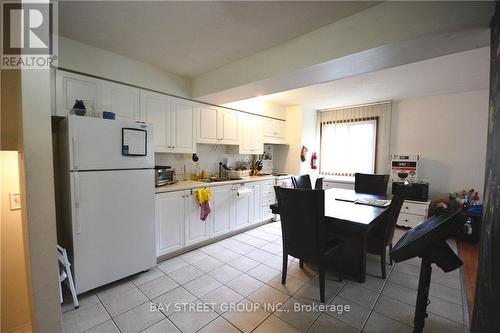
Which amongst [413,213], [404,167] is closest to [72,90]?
[404,167]

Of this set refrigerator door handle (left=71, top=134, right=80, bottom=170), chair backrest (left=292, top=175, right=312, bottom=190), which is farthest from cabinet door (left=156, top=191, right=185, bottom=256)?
chair backrest (left=292, top=175, right=312, bottom=190)

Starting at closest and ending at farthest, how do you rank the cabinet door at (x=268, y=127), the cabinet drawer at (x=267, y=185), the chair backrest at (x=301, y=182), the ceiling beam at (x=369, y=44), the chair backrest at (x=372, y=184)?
the ceiling beam at (x=369, y=44)
the chair backrest at (x=301, y=182)
the chair backrest at (x=372, y=184)
the cabinet drawer at (x=267, y=185)
the cabinet door at (x=268, y=127)

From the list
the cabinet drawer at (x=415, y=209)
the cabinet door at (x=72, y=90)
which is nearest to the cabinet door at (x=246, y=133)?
the cabinet door at (x=72, y=90)

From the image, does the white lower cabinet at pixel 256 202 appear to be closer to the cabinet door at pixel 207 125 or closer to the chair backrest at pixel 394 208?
the cabinet door at pixel 207 125

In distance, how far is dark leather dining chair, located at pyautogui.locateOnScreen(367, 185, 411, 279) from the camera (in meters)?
2.20

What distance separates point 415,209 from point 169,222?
160 inches

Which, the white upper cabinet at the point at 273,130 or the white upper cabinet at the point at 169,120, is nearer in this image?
the white upper cabinet at the point at 169,120

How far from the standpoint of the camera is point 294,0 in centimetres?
161

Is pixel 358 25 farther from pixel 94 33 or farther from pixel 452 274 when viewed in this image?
pixel 452 274

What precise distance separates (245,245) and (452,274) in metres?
2.50

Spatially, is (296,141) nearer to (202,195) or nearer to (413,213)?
(413,213)

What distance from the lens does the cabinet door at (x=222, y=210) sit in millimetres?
3182

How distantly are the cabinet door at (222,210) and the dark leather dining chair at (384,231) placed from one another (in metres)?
1.95

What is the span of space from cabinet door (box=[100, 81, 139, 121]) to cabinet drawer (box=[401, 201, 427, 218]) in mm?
4606
